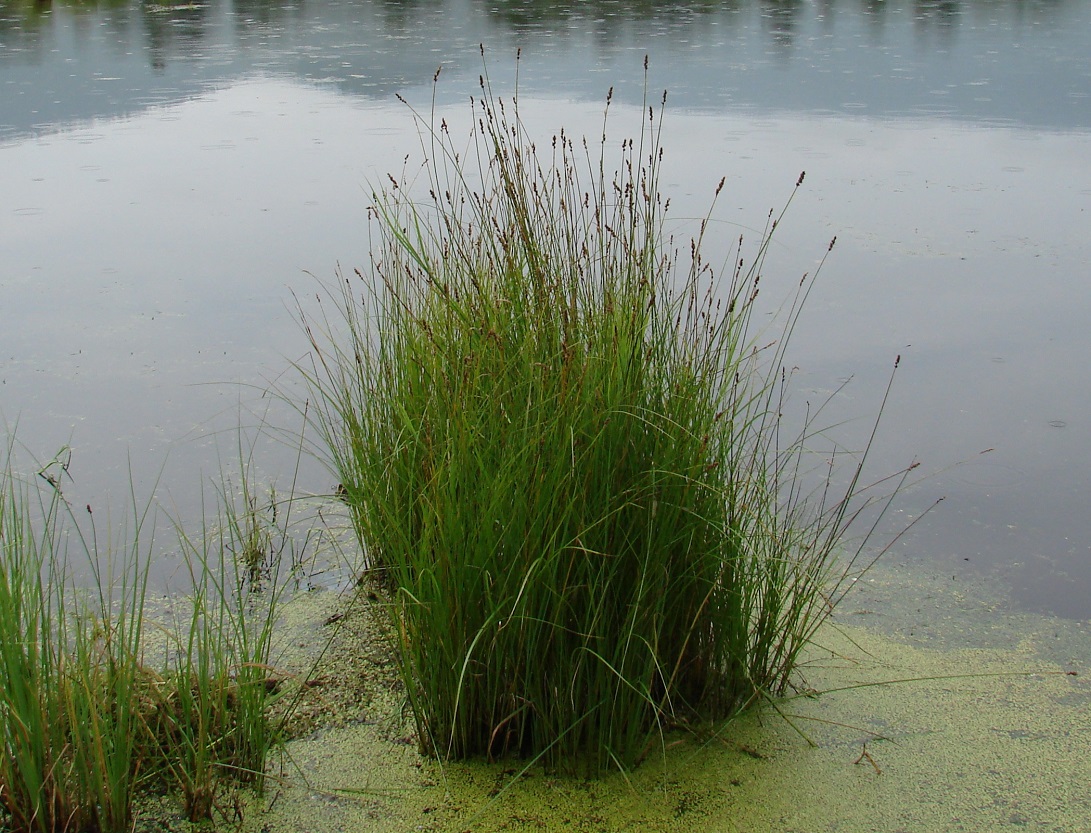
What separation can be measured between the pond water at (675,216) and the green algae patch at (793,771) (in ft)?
1.60

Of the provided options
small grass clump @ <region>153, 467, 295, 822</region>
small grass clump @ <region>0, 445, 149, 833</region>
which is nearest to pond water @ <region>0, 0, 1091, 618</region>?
small grass clump @ <region>153, 467, 295, 822</region>

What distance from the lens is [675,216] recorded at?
4910mm

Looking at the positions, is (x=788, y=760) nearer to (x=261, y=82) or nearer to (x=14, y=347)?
(x=14, y=347)

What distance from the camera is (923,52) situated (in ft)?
33.7

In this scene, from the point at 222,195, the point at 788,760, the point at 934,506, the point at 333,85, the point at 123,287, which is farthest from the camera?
the point at 333,85

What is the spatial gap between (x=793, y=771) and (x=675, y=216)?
11.0ft

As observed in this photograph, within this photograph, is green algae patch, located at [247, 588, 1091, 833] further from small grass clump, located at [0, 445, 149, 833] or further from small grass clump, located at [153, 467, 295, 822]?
small grass clump, located at [0, 445, 149, 833]

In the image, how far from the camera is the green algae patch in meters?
1.75

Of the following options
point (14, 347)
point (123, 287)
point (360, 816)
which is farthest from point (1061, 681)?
point (123, 287)

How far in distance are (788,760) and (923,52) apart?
967cm

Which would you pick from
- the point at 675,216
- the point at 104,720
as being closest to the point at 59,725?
the point at 104,720

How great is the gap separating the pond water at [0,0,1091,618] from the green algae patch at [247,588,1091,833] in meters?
0.49

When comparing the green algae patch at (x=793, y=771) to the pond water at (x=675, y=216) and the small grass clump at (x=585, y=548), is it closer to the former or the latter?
the small grass clump at (x=585, y=548)

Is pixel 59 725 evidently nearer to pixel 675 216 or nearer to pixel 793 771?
pixel 793 771
